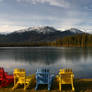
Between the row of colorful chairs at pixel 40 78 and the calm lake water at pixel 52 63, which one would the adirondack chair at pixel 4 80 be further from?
the calm lake water at pixel 52 63

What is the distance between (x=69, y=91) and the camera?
8.98 metres

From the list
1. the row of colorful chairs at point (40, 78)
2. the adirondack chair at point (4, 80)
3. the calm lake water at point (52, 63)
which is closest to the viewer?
the row of colorful chairs at point (40, 78)

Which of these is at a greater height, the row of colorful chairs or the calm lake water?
the row of colorful chairs

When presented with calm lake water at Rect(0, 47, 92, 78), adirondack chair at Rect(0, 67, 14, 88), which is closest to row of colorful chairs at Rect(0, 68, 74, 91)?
adirondack chair at Rect(0, 67, 14, 88)

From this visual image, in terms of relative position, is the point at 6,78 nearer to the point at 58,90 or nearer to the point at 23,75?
the point at 23,75

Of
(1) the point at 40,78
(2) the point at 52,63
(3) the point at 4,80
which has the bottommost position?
(2) the point at 52,63

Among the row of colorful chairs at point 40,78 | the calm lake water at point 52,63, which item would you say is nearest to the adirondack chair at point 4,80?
the row of colorful chairs at point 40,78

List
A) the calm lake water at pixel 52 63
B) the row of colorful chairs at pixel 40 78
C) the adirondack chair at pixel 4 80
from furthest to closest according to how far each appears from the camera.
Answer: the calm lake water at pixel 52 63
the adirondack chair at pixel 4 80
the row of colorful chairs at pixel 40 78

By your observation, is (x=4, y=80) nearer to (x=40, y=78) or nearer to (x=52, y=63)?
(x=40, y=78)

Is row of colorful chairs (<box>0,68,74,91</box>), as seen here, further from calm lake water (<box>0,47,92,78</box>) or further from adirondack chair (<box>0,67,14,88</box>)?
calm lake water (<box>0,47,92,78</box>)

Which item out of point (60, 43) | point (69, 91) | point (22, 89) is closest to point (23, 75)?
point (22, 89)

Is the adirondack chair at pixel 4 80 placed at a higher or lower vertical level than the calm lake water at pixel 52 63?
higher

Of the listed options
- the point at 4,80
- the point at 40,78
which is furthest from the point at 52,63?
the point at 40,78

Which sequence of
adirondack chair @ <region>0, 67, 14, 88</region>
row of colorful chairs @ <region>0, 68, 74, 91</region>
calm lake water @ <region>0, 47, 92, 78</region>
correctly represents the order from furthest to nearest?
calm lake water @ <region>0, 47, 92, 78</region> < adirondack chair @ <region>0, 67, 14, 88</region> < row of colorful chairs @ <region>0, 68, 74, 91</region>
